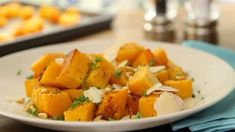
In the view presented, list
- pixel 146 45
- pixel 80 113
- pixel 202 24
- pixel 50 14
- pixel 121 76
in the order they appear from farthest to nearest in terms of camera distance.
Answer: pixel 50 14, pixel 202 24, pixel 146 45, pixel 121 76, pixel 80 113

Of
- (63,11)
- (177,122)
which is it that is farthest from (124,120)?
(63,11)

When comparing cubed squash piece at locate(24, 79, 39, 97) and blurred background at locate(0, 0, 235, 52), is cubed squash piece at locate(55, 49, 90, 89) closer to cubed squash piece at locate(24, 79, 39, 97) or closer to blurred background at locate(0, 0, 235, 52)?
cubed squash piece at locate(24, 79, 39, 97)

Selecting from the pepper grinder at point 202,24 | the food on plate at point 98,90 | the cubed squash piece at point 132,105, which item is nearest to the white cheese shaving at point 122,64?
Result: the food on plate at point 98,90

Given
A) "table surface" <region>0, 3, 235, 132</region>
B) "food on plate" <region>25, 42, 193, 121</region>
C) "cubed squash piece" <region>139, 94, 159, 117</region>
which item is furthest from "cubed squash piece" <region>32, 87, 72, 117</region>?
"table surface" <region>0, 3, 235, 132</region>

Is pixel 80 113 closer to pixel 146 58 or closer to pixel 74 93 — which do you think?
pixel 74 93

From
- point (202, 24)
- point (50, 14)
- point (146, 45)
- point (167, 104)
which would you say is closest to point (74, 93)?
point (167, 104)

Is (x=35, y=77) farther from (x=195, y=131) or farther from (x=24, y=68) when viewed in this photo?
(x=195, y=131)
